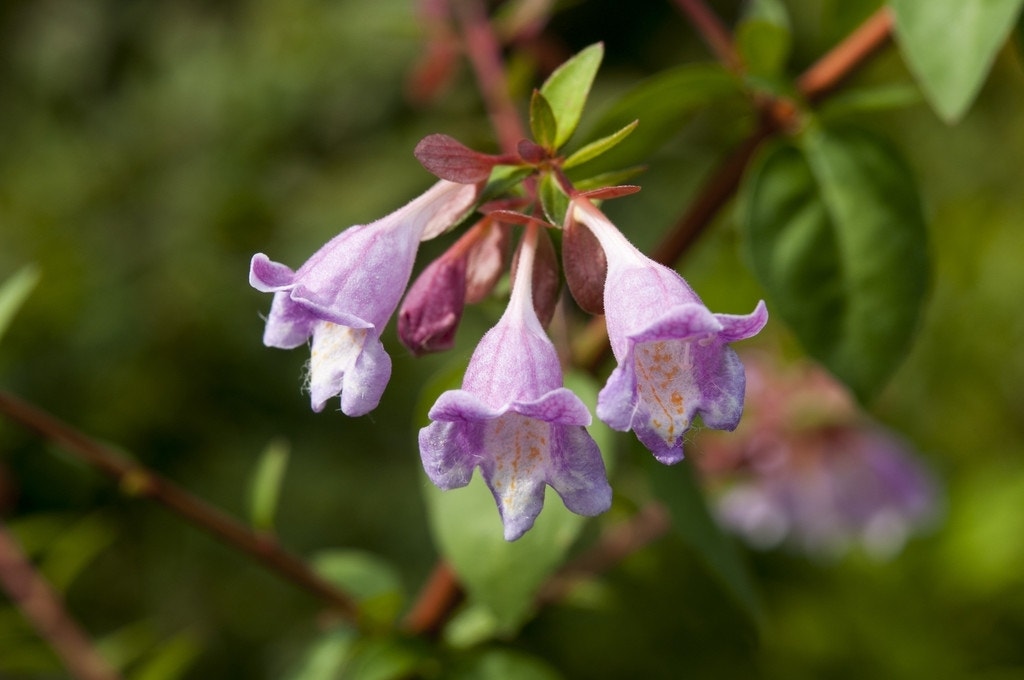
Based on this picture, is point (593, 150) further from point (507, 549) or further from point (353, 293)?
point (507, 549)

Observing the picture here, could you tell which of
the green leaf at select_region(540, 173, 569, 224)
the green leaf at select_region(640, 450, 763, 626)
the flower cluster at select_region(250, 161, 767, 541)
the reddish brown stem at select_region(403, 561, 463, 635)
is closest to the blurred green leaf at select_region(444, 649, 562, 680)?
the reddish brown stem at select_region(403, 561, 463, 635)

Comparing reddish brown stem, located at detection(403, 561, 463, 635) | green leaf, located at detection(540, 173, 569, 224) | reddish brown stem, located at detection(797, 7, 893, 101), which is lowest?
reddish brown stem, located at detection(403, 561, 463, 635)

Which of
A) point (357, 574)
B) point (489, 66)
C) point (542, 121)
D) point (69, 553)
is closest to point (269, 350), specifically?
point (69, 553)

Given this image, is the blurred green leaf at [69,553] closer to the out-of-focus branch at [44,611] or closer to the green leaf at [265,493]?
the out-of-focus branch at [44,611]

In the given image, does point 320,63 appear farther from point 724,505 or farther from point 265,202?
point 724,505

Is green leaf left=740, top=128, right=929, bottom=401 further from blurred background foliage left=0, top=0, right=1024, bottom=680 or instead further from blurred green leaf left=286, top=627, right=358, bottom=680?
→ blurred background foliage left=0, top=0, right=1024, bottom=680


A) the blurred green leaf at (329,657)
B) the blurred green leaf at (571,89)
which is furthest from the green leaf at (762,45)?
the blurred green leaf at (329,657)
